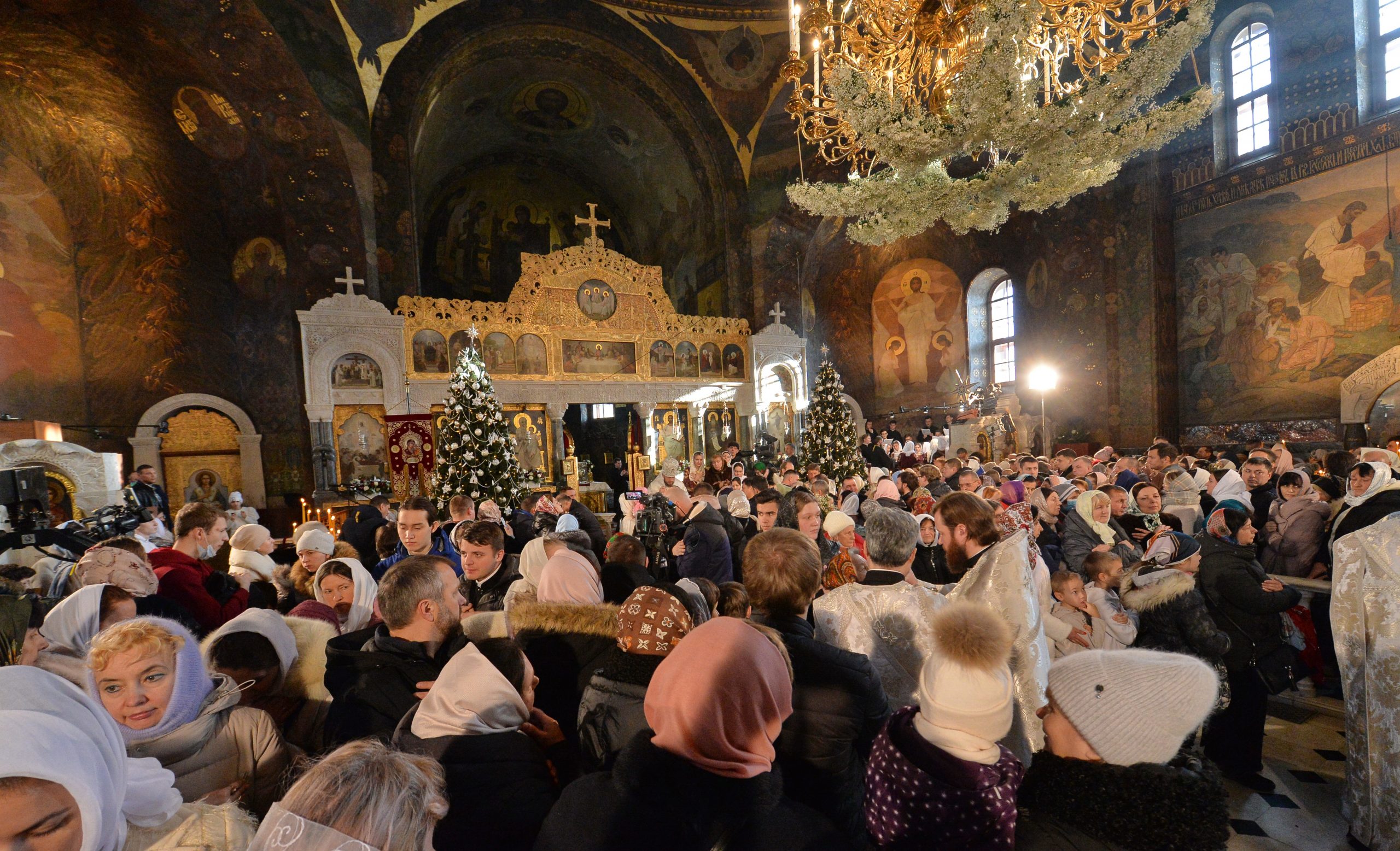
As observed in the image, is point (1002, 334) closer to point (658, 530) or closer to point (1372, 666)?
point (658, 530)

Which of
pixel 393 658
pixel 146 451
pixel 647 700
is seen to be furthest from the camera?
pixel 146 451

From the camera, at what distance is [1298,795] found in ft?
10.1

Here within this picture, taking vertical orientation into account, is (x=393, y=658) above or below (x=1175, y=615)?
above

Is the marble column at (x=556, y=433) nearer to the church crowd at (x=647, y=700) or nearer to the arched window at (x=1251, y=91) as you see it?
the church crowd at (x=647, y=700)

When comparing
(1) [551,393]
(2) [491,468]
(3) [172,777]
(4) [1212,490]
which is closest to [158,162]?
(1) [551,393]

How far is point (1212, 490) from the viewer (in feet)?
20.3

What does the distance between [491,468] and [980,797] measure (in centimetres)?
825

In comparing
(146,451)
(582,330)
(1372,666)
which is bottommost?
(1372,666)

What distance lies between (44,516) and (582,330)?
1038 cm

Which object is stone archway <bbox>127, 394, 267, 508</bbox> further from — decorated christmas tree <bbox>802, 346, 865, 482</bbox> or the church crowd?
decorated christmas tree <bbox>802, 346, 865, 482</bbox>

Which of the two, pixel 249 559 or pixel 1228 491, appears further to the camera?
pixel 1228 491

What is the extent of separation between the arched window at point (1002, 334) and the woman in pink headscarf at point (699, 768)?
726 inches

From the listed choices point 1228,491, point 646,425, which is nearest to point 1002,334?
point 646,425

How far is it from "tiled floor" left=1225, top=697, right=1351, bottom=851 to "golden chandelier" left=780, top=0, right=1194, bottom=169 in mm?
4754
